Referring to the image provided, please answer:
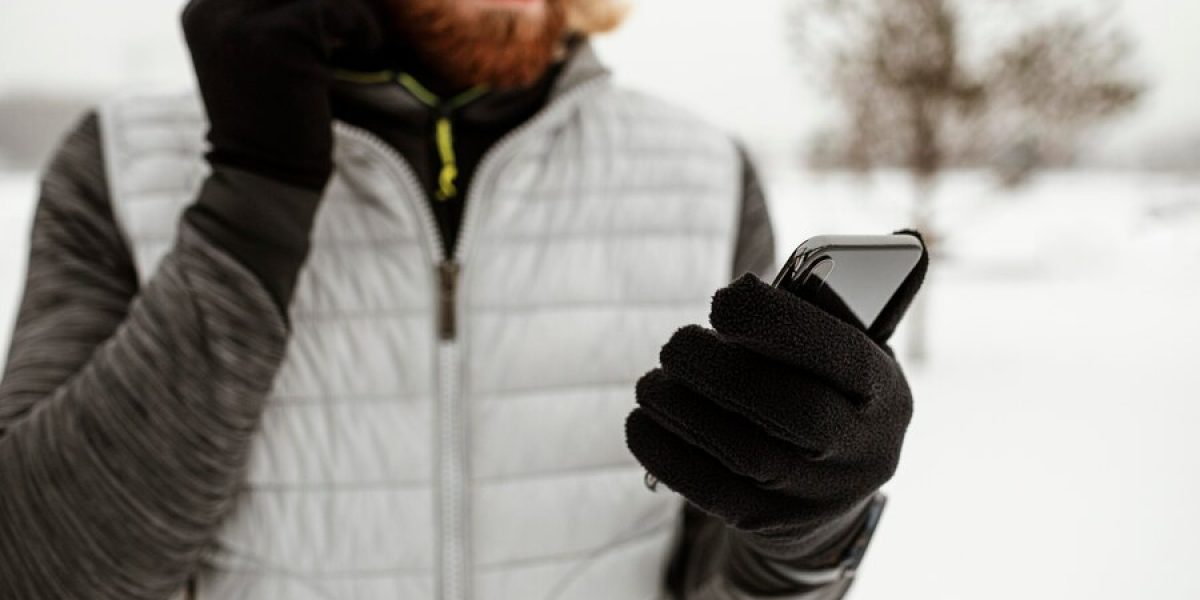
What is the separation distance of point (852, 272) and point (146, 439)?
382 millimetres

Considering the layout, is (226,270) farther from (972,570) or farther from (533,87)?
(972,570)

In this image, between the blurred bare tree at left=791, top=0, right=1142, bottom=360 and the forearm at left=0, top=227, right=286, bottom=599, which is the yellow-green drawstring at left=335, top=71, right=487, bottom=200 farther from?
the blurred bare tree at left=791, top=0, right=1142, bottom=360

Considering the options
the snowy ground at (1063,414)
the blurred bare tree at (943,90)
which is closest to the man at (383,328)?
the snowy ground at (1063,414)

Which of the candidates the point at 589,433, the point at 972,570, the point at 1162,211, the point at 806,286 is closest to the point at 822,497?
the point at 806,286

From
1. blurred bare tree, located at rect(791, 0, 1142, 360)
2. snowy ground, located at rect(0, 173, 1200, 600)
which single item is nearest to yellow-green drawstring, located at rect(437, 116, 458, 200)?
snowy ground, located at rect(0, 173, 1200, 600)

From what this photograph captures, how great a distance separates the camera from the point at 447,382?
1.65 ft

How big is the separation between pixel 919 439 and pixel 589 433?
6.68 ft

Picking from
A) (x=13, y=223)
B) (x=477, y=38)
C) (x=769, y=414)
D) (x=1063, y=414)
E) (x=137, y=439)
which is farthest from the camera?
(x=1063, y=414)

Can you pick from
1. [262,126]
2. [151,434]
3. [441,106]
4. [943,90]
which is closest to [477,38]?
[441,106]

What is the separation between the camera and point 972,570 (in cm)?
169

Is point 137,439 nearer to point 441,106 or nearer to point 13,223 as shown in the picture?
point 441,106

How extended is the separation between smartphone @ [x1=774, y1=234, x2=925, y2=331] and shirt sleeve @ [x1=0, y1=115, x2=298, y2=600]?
30cm

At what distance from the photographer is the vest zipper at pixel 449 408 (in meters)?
0.50

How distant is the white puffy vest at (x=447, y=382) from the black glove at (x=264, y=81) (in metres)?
0.06
